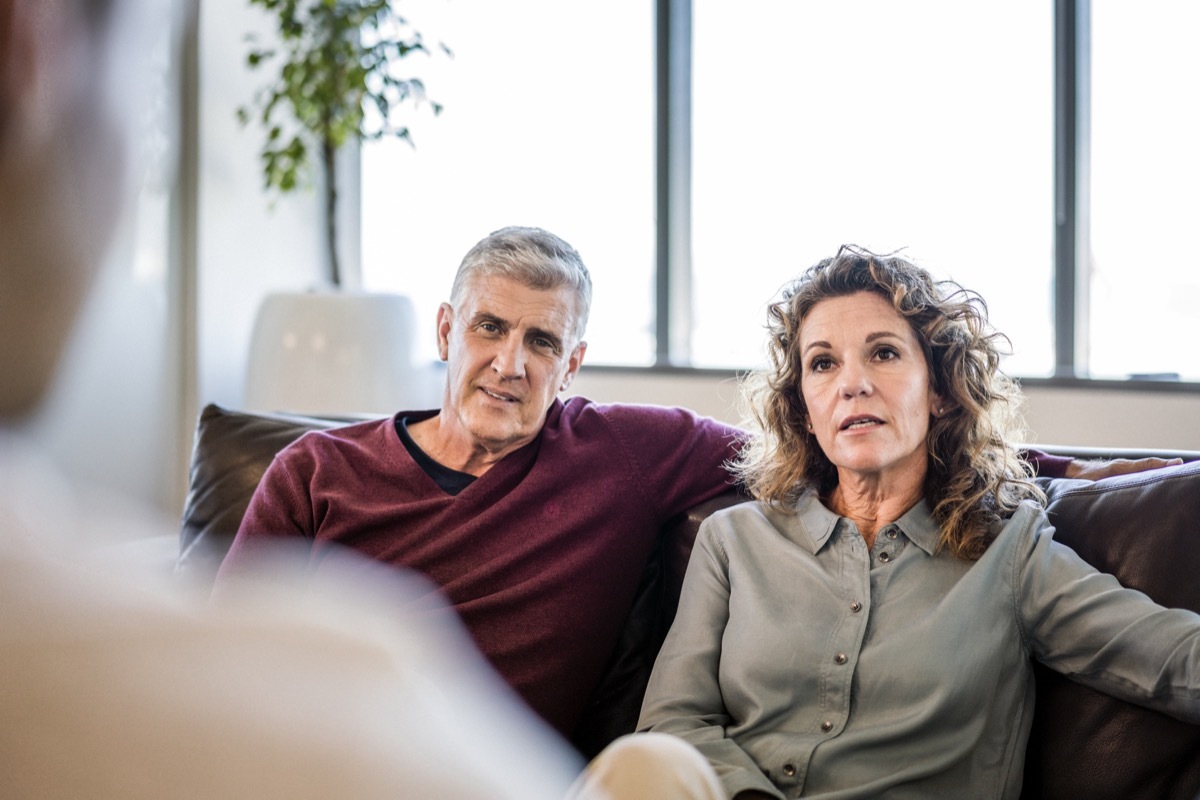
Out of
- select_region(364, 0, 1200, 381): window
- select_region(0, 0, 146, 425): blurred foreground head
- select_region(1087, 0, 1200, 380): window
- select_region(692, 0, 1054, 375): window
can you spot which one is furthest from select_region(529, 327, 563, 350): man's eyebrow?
select_region(1087, 0, 1200, 380): window

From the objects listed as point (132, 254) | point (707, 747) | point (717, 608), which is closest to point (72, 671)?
point (707, 747)

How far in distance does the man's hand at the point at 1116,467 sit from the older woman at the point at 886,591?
117mm

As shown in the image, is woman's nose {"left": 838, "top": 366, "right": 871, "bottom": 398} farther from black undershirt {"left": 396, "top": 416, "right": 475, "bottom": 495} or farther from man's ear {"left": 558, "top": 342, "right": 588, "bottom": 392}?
black undershirt {"left": 396, "top": 416, "right": 475, "bottom": 495}

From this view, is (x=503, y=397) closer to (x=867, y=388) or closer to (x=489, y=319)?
(x=489, y=319)

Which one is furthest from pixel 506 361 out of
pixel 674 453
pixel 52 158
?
pixel 52 158

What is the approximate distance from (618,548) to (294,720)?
1418 mm

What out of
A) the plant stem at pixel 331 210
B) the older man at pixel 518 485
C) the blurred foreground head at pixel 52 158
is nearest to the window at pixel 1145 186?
the older man at pixel 518 485

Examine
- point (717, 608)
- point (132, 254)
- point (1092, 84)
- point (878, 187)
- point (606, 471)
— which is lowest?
point (717, 608)

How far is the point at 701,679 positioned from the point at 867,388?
47 centimetres

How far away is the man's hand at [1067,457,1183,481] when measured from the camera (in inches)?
65.7

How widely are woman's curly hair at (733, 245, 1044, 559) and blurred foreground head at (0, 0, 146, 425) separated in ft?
4.24

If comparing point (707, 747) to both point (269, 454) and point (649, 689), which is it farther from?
point (269, 454)

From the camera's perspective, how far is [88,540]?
0.41 meters

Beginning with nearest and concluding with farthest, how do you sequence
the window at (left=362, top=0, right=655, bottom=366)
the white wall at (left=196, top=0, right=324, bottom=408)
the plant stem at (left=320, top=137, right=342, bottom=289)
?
the white wall at (left=196, top=0, right=324, bottom=408) < the plant stem at (left=320, top=137, right=342, bottom=289) < the window at (left=362, top=0, right=655, bottom=366)
